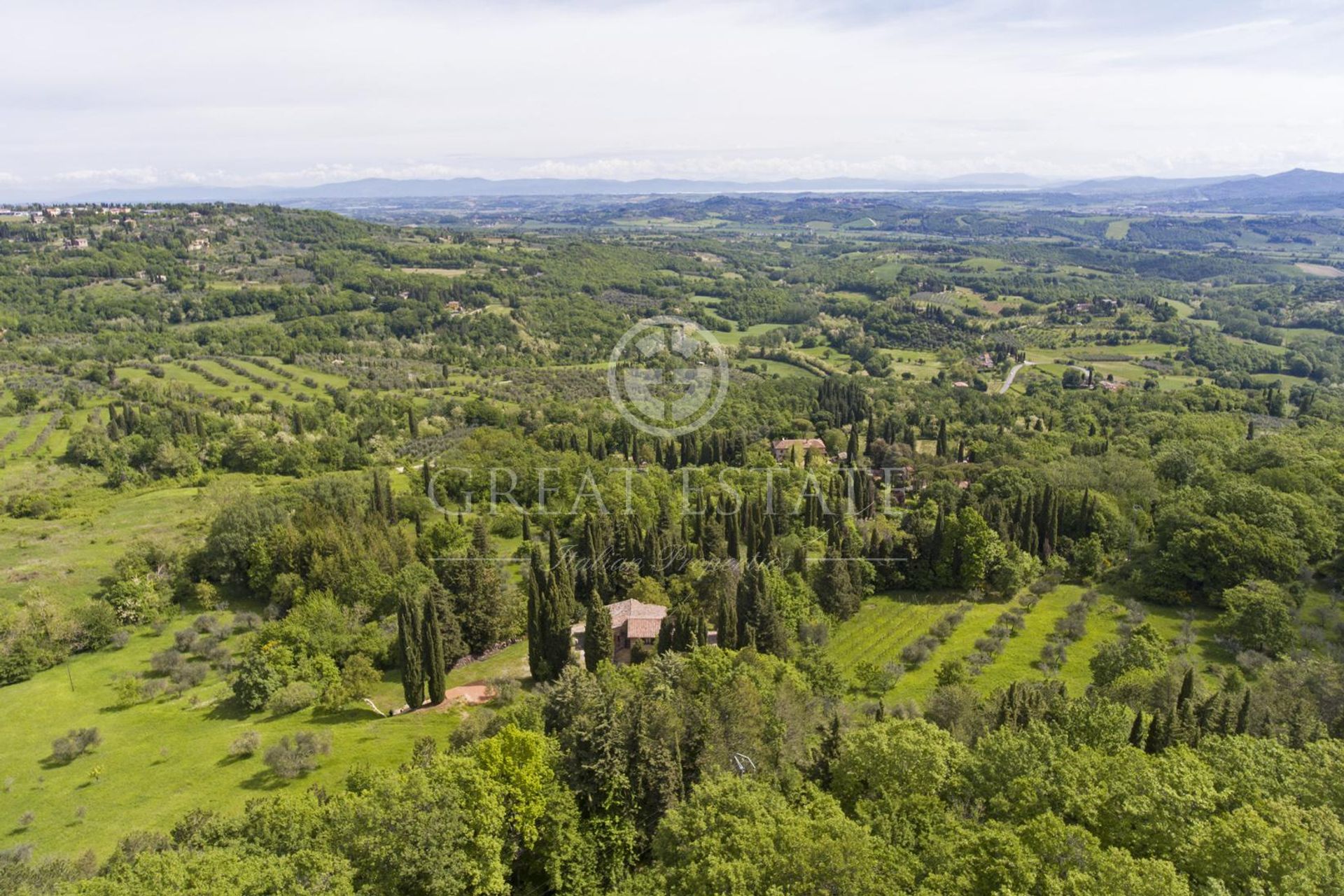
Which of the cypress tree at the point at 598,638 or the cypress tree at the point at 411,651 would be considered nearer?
the cypress tree at the point at 411,651

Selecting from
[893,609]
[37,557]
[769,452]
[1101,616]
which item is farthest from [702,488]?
[37,557]

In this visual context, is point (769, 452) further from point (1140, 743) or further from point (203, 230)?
point (203, 230)

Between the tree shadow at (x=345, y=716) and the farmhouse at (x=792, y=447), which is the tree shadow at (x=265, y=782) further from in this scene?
the farmhouse at (x=792, y=447)

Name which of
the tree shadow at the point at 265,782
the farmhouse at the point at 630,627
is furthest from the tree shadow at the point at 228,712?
the farmhouse at the point at 630,627

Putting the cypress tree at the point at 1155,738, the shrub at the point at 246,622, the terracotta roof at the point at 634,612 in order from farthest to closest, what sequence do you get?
the shrub at the point at 246,622
the terracotta roof at the point at 634,612
the cypress tree at the point at 1155,738

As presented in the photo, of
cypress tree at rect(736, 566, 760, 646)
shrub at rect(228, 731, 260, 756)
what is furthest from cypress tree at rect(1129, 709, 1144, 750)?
shrub at rect(228, 731, 260, 756)

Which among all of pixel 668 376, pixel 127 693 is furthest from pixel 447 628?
pixel 668 376
